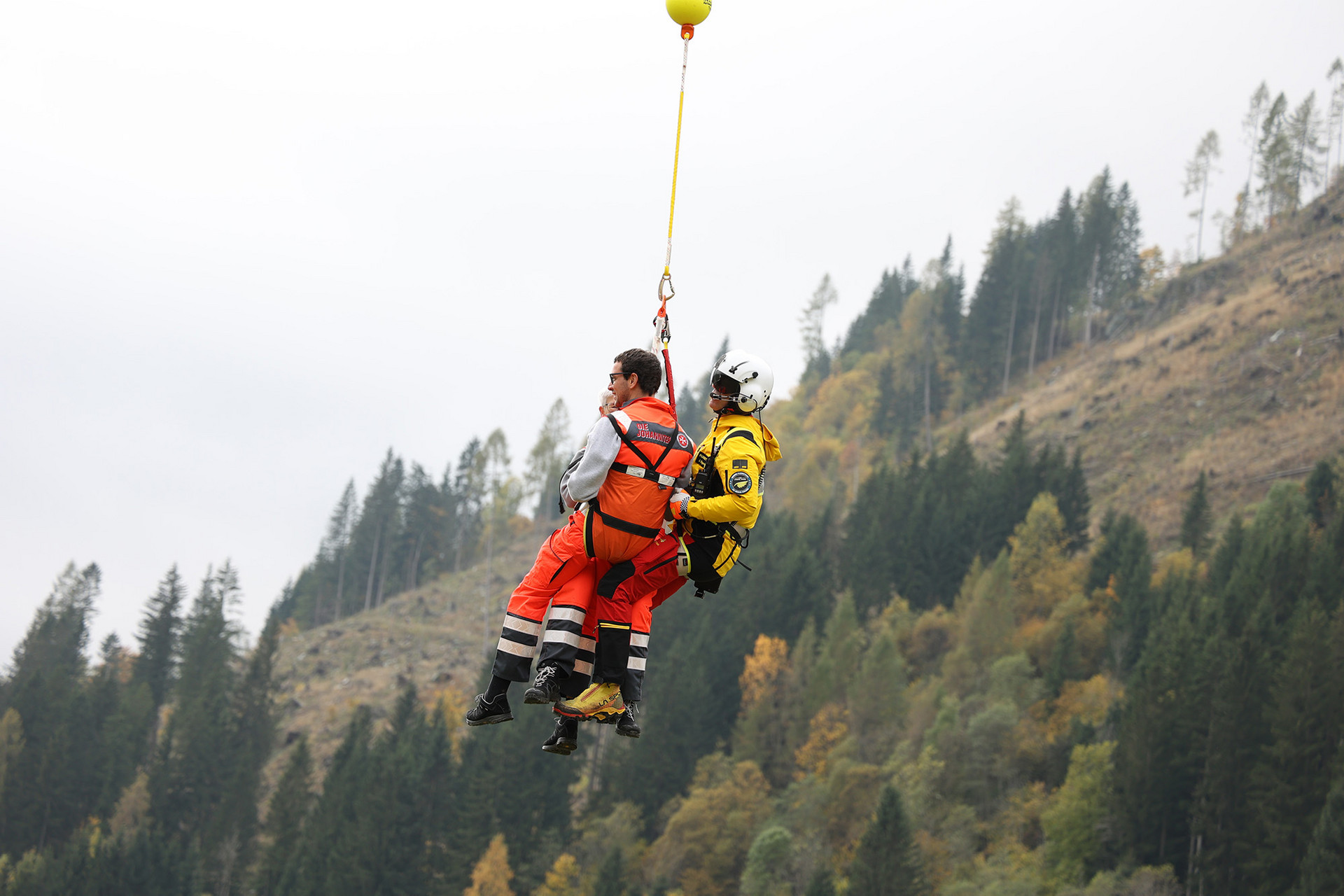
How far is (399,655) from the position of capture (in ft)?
356

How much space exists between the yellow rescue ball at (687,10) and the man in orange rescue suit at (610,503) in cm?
285

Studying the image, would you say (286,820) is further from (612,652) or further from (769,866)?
(612,652)

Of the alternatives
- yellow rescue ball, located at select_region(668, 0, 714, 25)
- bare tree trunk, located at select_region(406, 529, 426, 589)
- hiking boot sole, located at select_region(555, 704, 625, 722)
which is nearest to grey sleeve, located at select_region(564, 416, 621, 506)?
hiking boot sole, located at select_region(555, 704, 625, 722)

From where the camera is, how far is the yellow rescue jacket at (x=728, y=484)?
895 cm

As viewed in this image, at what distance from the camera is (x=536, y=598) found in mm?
9305

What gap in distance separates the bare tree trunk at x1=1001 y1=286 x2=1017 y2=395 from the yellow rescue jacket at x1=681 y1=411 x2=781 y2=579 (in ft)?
396

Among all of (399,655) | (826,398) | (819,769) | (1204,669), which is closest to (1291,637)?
(1204,669)

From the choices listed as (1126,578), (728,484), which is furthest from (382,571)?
(728,484)

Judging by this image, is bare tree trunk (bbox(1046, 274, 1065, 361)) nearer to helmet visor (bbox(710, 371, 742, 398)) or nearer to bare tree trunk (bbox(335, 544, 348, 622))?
bare tree trunk (bbox(335, 544, 348, 622))

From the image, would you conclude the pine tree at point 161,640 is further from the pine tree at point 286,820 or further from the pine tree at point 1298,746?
the pine tree at point 1298,746

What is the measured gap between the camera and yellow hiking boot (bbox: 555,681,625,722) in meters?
9.10

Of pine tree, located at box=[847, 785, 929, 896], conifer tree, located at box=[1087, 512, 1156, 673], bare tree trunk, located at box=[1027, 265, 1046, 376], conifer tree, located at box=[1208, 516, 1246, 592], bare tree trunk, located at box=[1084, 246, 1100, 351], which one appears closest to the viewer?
pine tree, located at box=[847, 785, 929, 896]

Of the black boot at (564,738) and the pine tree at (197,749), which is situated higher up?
the black boot at (564,738)

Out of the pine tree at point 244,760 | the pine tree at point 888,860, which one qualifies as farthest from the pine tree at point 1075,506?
the pine tree at point 244,760
